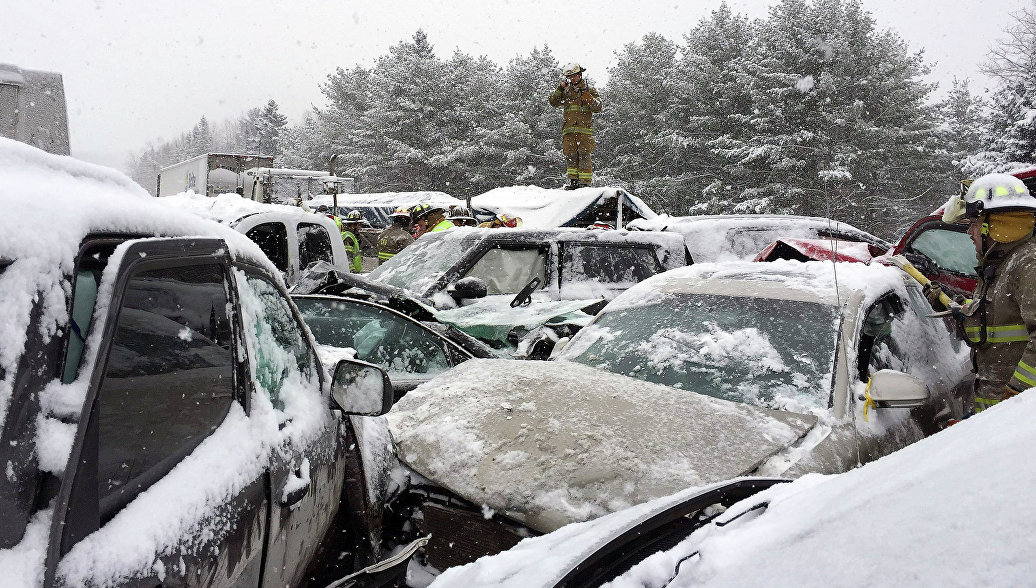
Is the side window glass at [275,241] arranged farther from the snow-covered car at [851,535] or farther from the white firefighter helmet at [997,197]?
the snow-covered car at [851,535]

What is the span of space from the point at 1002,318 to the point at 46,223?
411 centimetres

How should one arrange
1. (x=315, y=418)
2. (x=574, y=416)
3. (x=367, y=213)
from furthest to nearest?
1. (x=367, y=213)
2. (x=574, y=416)
3. (x=315, y=418)

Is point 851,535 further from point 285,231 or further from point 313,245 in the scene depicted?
point 313,245

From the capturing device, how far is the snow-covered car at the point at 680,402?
7.43 ft

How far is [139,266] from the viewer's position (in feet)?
3.78

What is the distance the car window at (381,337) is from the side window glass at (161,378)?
2.58 m

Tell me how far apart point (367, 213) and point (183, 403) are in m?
30.1

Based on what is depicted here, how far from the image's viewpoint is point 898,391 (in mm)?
2670

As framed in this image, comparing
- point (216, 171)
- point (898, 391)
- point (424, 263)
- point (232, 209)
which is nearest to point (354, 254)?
point (232, 209)

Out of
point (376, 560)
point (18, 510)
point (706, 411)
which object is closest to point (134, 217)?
point (18, 510)

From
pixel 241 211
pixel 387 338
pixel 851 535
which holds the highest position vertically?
pixel 241 211

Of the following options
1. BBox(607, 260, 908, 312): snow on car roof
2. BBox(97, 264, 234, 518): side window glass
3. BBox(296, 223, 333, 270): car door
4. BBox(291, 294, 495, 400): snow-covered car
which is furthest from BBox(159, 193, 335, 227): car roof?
BBox(97, 264, 234, 518): side window glass

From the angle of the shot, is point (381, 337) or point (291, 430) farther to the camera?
point (381, 337)

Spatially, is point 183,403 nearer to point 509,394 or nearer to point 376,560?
point 376,560
